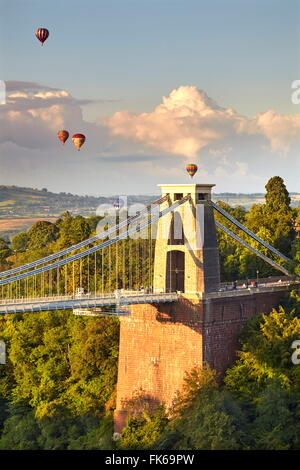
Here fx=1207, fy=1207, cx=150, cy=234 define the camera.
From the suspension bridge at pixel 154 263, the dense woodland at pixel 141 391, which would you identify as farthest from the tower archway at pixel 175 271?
the dense woodland at pixel 141 391

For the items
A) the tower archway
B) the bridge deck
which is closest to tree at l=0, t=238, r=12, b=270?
the tower archway

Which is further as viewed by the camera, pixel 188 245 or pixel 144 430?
pixel 188 245

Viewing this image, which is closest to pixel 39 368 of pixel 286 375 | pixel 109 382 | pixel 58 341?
pixel 58 341

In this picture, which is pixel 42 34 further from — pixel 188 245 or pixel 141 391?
pixel 141 391

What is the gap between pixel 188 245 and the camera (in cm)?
4075

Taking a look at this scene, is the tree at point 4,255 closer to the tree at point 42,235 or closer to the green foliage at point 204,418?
the tree at point 42,235

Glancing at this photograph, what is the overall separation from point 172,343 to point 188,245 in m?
3.35

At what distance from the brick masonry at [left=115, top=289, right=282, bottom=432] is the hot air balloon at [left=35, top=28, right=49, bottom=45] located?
34.1 feet

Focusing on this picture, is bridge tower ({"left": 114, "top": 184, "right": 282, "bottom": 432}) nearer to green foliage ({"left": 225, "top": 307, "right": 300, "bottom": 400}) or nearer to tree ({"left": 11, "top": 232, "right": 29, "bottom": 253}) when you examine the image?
green foliage ({"left": 225, "top": 307, "right": 300, "bottom": 400})

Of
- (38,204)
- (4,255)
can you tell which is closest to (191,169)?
(4,255)

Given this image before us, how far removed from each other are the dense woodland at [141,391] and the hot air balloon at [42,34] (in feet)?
28.7

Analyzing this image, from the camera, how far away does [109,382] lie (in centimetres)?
4350
